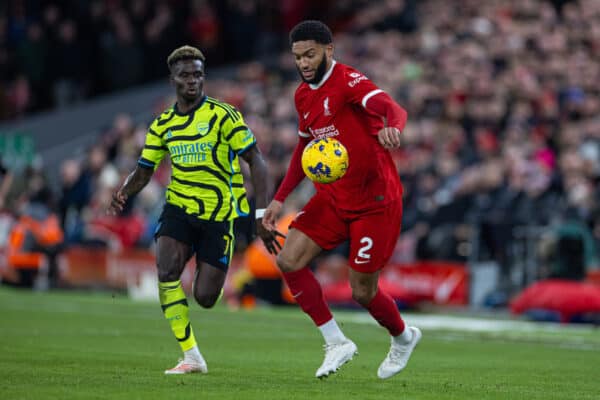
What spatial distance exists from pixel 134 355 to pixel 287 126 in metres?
14.4

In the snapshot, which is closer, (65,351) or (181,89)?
(181,89)

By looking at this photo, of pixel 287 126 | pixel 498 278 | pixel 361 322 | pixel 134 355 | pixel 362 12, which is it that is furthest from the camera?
pixel 362 12

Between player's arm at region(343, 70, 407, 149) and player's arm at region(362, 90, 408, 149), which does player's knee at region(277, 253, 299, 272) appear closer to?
player's arm at region(343, 70, 407, 149)

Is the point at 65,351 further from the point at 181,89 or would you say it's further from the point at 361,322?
the point at 361,322

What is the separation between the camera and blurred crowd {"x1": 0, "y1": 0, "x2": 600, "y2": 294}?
2145 centimetres

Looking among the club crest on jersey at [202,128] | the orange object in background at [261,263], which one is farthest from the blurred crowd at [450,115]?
the club crest on jersey at [202,128]

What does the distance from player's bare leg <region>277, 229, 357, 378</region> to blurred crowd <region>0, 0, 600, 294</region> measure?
10429mm

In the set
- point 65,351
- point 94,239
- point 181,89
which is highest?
point 181,89

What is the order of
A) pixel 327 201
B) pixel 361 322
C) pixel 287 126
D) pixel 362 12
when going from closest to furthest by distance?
pixel 327 201
pixel 361 322
pixel 287 126
pixel 362 12

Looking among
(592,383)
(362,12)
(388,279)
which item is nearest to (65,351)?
(592,383)

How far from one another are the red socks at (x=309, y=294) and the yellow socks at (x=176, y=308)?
0.92 metres

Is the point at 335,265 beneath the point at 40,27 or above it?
beneath

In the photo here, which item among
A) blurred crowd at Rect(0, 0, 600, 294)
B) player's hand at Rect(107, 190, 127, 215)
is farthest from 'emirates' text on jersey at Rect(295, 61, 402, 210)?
blurred crowd at Rect(0, 0, 600, 294)

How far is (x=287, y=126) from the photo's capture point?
26531 mm
